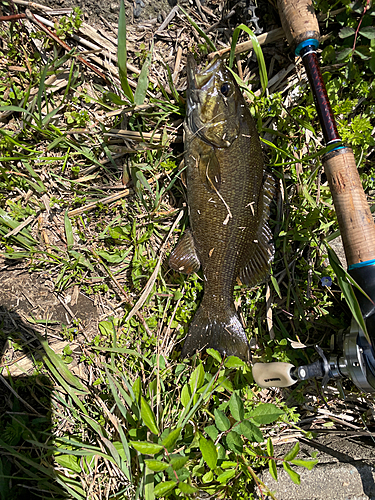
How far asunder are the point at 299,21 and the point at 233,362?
2567mm

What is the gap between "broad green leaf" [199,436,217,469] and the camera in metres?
2.16

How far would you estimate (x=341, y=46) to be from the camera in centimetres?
285

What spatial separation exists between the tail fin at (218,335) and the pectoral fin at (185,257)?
386mm

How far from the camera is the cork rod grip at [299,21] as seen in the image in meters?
2.46

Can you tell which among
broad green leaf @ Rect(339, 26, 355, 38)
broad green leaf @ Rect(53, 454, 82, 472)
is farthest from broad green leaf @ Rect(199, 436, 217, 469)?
broad green leaf @ Rect(339, 26, 355, 38)

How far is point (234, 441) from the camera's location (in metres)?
2.37

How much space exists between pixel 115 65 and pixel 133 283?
188 cm

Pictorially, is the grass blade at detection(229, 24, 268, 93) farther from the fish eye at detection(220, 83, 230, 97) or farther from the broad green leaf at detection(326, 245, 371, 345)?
the broad green leaf at detection(326, 245, 371, 345)

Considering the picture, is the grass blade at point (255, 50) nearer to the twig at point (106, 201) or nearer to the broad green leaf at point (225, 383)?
the twig at point (106, 201)

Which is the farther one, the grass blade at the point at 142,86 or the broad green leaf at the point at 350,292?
the grass blade at the point at 142,86

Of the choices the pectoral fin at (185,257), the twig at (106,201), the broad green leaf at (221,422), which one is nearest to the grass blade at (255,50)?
the twig at (106,201)

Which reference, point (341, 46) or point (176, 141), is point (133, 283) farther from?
point (341, 46)

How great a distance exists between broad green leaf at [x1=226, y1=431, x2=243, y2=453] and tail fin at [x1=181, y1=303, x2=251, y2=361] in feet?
1.84

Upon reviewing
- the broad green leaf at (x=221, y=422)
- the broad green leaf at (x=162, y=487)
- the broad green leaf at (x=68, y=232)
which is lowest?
the broad green leaf at (x=162, y=487)
